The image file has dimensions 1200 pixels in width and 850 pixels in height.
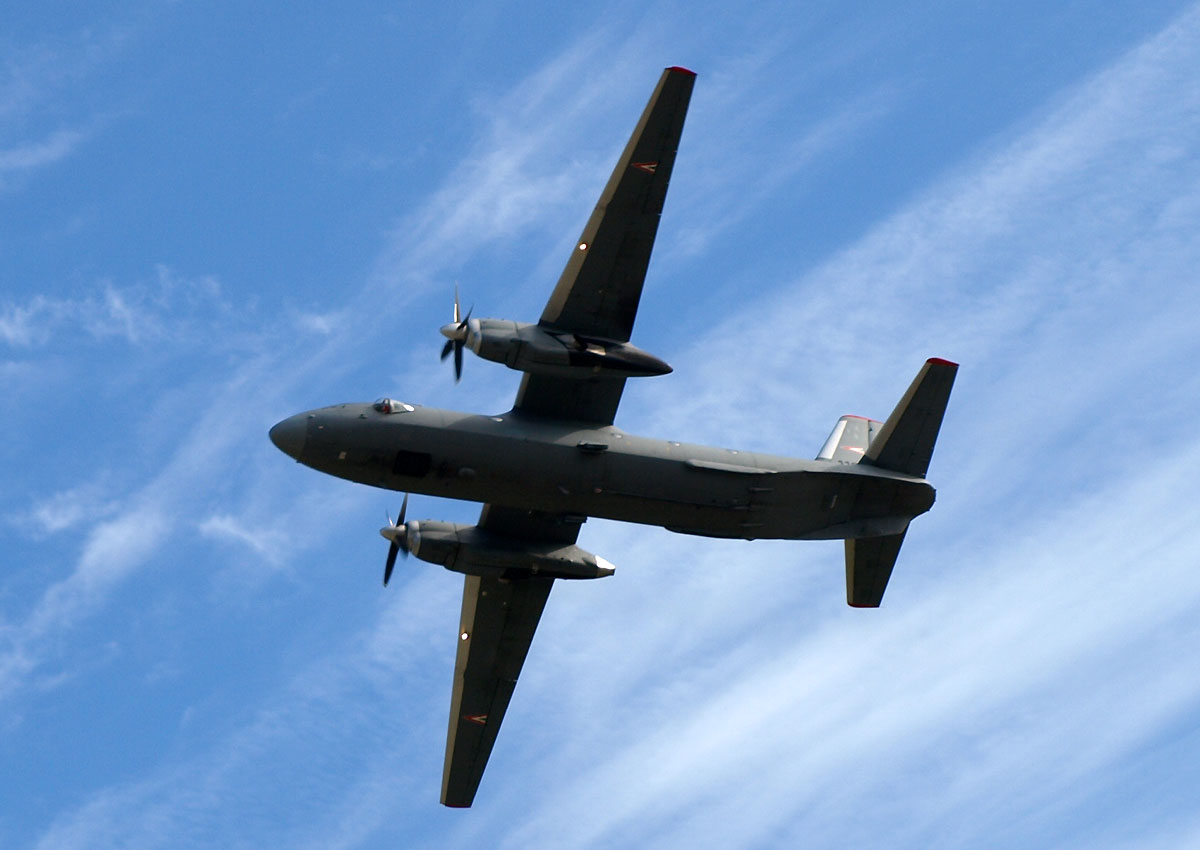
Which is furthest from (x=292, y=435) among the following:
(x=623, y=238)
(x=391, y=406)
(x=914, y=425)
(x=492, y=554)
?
(x=914, y=425)

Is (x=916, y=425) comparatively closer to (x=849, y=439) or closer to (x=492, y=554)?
(x=849, y=439)

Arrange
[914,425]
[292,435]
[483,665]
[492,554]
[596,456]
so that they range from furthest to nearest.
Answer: [483,665], [492,554], [914,425], [596,456], [292,435]

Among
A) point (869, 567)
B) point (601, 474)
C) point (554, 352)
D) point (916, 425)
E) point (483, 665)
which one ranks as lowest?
point (483, 665)

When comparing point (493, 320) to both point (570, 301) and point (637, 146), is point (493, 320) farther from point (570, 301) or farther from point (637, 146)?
point (637, 146)

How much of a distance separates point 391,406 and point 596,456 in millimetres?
6122

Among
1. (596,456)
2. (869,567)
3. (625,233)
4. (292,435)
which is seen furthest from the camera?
(869,567)

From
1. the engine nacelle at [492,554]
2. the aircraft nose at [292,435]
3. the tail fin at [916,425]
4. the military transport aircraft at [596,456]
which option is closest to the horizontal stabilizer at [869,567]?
the military transport aircraft at [596,456]

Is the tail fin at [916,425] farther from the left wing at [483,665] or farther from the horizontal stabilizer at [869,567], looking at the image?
the left wing at [483,665]

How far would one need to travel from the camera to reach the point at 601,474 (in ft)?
157

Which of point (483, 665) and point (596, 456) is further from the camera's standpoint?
point (483, 665)

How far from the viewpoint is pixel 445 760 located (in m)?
55.1

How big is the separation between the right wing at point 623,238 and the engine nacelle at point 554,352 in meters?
0.58

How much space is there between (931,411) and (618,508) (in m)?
10.4

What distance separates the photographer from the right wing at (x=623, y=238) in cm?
4669
